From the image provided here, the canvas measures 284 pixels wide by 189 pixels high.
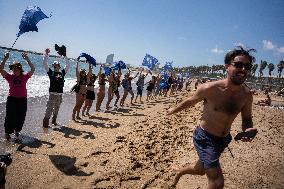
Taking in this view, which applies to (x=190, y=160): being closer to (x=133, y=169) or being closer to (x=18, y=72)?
(x=133, y=169)

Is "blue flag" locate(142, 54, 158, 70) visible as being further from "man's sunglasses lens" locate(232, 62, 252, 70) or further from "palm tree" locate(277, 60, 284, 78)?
"palm tree" locate(277, 60, 284, 78)

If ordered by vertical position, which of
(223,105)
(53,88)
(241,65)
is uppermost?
(241,65)

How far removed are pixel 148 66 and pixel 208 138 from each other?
68.3ft

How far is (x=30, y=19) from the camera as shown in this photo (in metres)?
7.54

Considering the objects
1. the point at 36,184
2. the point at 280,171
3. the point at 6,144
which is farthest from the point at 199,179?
the point at 6,144

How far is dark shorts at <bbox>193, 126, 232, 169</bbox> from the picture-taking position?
378 cm

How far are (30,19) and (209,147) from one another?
5.79 meters

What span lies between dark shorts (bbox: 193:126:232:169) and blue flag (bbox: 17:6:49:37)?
18.0 ft

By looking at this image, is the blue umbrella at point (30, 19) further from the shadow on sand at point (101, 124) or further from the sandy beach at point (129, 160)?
the shadow on sand at point (101, 124)

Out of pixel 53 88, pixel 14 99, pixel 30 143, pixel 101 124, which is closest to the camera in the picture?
pixel 14 99

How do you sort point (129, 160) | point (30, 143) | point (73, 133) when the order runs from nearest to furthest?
1. point (129, 160)
2. point (30, 143)
3. point (73, 133)

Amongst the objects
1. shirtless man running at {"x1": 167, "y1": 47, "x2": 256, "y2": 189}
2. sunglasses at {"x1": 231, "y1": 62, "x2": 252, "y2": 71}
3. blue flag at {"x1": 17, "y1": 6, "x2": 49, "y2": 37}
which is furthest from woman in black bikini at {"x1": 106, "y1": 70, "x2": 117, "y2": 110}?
sunglasses at {"x1": 231, "y1": 62, "x2": 252, "y2": 71}

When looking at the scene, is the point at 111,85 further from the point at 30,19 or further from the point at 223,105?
the point at 223,105

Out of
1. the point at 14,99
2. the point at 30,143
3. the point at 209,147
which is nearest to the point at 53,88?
the point at 14,99
